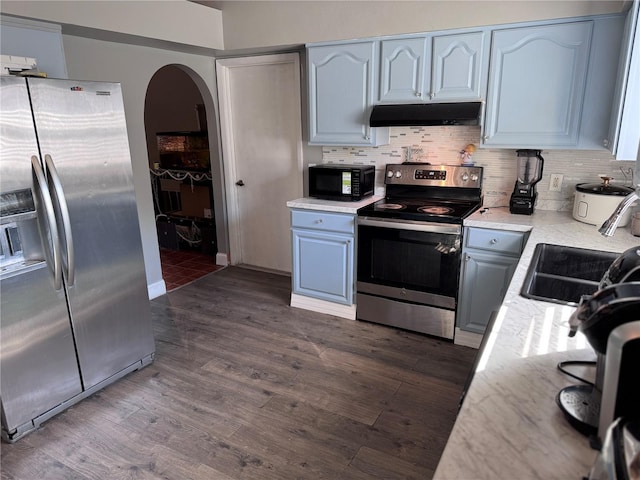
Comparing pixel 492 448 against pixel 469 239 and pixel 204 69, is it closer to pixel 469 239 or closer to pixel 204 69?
pixel 469 239

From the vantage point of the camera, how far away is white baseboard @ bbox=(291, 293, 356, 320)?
350 cm

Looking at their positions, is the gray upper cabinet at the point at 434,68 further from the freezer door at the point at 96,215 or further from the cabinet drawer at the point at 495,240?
the freezer door at the point at 96,215

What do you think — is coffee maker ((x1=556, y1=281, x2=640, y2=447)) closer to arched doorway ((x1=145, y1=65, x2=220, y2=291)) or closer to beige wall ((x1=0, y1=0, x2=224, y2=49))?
beige wall ((x1=0, y1=0, x2=224, y2=49))

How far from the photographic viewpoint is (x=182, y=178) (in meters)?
5.37

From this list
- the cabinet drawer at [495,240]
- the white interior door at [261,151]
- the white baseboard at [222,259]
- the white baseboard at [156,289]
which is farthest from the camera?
the white baseboard at [222,259]

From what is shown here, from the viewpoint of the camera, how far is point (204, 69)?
4.21 m

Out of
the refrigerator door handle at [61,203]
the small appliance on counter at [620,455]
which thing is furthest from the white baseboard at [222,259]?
the small appliance on counter at [620,455]

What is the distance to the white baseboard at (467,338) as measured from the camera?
3.03 metres

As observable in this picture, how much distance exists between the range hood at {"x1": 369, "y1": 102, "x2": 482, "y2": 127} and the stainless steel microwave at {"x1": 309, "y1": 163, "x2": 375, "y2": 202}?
0.40 metres

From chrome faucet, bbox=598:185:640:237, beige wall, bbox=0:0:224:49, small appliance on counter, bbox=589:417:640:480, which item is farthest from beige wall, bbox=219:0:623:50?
small appliance on counter, bbox=589:417:640:480

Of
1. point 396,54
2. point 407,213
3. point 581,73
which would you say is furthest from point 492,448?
point 396,54

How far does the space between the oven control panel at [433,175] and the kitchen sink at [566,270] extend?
1101mm

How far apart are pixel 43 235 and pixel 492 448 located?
7.30ft

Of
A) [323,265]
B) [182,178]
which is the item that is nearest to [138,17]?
[323,265]
